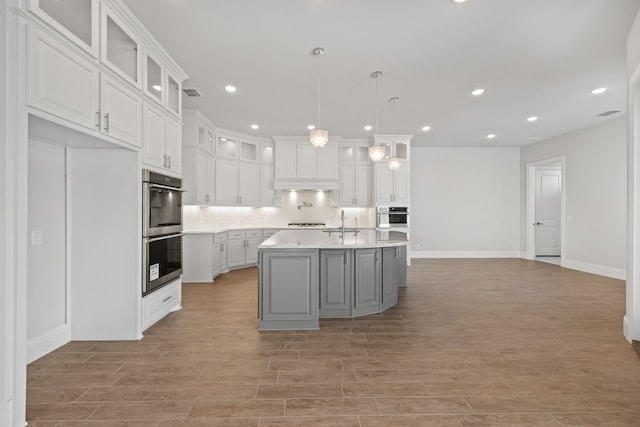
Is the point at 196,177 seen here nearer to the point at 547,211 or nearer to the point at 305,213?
the point at 305,213

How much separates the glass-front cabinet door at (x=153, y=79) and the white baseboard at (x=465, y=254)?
22.8 feet

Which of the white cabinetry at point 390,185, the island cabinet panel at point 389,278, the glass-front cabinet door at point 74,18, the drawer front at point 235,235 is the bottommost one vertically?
the island cabinet panel at point 389,278

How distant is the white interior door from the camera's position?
863 cm

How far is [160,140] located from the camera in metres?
3.54

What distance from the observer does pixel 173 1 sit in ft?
9.00

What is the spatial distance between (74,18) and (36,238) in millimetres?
1761

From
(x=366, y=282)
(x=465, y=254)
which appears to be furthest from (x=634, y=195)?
(x=465, y=254)

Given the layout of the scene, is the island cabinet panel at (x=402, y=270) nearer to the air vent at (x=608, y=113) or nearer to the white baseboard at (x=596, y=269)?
the white baseboard at (x=596, y=269)

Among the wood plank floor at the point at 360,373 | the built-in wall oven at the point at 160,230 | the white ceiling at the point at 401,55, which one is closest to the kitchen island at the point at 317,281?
the wood plank floor at the point at 360,373

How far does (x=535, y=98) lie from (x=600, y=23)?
2.12 meters

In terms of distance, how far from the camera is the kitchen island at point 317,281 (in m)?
3.44

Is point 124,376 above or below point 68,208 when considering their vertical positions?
below

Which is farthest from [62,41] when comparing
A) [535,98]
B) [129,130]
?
[535,98]

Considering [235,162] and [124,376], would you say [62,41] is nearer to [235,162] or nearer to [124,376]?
[124,376]
